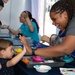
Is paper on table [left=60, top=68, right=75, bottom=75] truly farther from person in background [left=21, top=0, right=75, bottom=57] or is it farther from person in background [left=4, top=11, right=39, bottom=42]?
person in background [left=4, top=11, right=39, bottom=42]

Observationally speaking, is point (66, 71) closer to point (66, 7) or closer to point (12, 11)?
point (66, 7)

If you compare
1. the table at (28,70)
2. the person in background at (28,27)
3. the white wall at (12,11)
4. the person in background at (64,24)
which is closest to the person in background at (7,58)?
the table at (28,70)

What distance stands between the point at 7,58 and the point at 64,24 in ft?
1.77

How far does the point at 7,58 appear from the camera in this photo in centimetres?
172

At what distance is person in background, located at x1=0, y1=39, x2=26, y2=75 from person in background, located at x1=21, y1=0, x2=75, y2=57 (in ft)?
0.61

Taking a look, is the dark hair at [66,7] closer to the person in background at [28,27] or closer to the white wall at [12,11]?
the person in background at [28,27]

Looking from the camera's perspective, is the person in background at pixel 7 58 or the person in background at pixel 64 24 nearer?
the person in background at pixel 64 24

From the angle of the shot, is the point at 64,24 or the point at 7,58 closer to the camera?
the point at 64,24

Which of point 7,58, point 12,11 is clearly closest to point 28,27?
point 12,11

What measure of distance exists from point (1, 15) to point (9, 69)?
3.55 metres

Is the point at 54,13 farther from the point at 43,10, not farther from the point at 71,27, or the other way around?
the point at 43,10

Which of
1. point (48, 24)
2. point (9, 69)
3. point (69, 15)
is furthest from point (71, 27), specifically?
point (48, 24)

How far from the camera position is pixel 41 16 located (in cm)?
500

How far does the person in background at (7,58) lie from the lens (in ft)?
5.37
